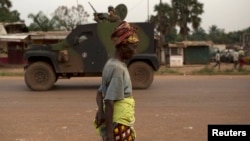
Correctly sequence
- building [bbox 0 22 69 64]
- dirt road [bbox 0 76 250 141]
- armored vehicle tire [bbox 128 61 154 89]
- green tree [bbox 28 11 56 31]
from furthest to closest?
1. green tree [bbox 28 11 56 31]
2. building [bbox 0 22 69 64]
3. armored vehicle tire [bbox 128 61 154 89]
4. dirt road [bbox 0 76 250 141]

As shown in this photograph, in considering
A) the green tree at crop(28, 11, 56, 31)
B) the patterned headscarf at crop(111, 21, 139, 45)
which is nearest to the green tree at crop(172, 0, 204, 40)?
the green tree at crop(28, 11, 56, 31)

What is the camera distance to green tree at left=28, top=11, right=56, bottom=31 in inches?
2058

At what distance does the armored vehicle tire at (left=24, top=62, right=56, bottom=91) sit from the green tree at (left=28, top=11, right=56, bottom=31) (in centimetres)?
3956

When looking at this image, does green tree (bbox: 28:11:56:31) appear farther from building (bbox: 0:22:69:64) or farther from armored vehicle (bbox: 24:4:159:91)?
armored vehicle (bbox: 24:4:159:91)

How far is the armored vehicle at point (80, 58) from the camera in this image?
13.1 metres

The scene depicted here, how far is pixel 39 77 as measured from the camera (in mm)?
13281

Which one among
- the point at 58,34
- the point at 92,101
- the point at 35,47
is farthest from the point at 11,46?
the point at 92,101

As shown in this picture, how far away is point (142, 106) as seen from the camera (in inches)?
380

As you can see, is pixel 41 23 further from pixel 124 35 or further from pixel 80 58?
pixel 124 35

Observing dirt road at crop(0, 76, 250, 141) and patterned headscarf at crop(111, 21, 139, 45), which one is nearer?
patterned headscarf at crop(111, 21, 139, 45)

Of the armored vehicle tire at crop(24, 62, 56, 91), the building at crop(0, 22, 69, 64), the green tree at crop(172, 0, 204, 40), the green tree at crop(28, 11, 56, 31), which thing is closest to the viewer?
the armored vehicle tire at crop(24, 62, 56, 91)

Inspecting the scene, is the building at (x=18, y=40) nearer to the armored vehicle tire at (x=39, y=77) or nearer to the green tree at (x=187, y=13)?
the armored vehicle tire at (x=39, y=77)

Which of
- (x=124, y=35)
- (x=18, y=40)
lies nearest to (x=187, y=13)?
(x=18, y=40)

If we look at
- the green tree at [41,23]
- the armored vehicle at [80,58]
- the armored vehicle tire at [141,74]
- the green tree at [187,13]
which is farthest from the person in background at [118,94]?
the green tree at [41,23]
